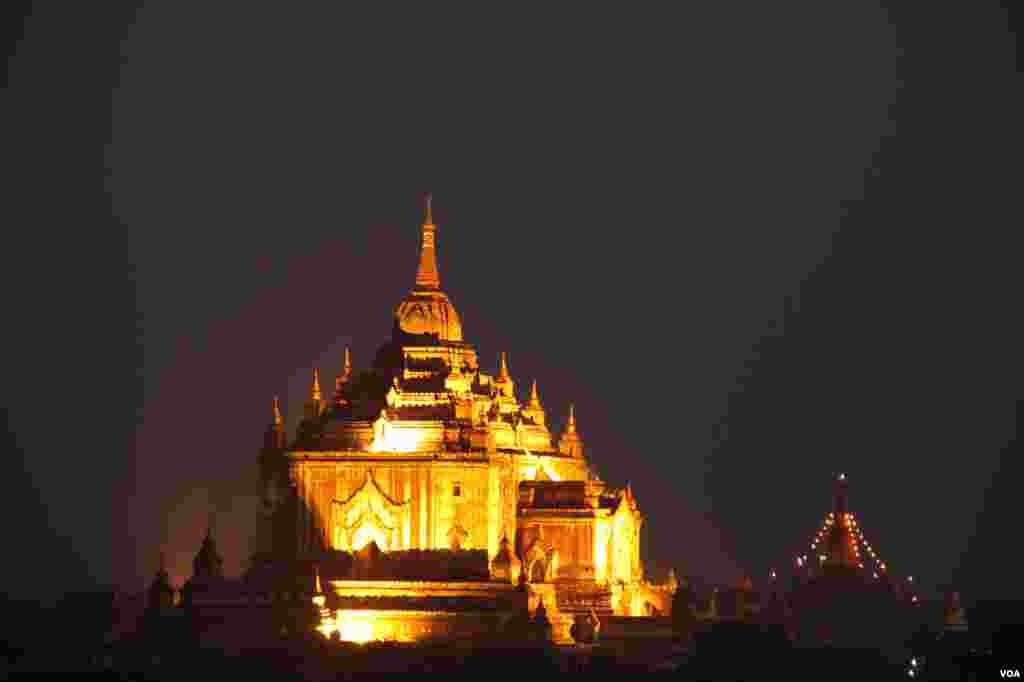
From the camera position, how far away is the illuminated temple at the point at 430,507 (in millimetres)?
115938

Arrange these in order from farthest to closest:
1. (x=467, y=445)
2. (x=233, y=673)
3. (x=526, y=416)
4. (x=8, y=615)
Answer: (x=8, y=615) < (x=526, y=416) < (x=467, y=445) < (x=233, y=673)

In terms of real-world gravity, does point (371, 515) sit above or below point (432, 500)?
below

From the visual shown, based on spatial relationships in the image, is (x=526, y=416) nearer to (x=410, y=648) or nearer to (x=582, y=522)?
(x=582, y=522)

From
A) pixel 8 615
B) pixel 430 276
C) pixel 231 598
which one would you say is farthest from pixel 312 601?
pixel 8 615

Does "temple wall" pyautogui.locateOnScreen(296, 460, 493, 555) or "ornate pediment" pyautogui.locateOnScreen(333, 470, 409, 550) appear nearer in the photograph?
"temple wall" pyautogui.locateOnScreen(296, 460, 493, 555)

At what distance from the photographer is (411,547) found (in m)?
118

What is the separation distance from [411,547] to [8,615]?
28090 mm

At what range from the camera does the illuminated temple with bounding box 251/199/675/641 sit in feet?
A: 380

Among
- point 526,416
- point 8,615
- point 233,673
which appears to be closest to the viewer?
point 233,673

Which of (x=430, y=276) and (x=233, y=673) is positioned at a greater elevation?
(x=430, y=276)

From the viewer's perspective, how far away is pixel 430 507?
118 m

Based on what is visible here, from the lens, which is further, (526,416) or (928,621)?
(928,621)

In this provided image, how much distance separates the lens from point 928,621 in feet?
477

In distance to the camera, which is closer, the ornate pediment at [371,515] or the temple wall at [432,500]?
the temple wall at [432,500]
